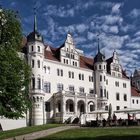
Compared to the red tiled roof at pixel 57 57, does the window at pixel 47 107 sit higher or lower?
lower

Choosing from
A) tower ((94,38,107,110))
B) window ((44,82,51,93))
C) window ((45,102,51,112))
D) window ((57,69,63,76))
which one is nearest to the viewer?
window ((44,82,51,93))

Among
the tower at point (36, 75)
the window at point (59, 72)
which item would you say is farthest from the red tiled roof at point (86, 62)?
the tower at point (36, 75)

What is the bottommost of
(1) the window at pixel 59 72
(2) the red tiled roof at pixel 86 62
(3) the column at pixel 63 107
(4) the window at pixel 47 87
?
(3) the column at pixel 63 107

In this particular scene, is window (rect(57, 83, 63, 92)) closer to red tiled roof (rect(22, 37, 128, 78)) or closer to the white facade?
the white facade

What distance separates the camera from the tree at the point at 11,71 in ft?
109

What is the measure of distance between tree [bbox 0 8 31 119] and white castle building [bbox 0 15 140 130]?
69.4ft

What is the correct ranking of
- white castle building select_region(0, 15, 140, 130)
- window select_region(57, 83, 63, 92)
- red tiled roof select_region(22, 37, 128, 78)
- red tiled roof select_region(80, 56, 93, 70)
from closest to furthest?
white castle building select_region(0, 15, 140, 130) → red tiled roof select_region(22, 37, 128, 78) → window select_region(57, 83, 63, 92) → red tiled roof select_region(80, 56, 93, 70)

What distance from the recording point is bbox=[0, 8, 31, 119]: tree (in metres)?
33.2

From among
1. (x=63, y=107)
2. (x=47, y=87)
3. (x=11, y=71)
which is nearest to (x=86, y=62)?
(x=47, y=87)

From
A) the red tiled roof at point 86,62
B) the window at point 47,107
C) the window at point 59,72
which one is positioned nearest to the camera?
the window at point 47,107

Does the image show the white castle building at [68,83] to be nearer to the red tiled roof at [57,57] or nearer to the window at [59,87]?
the red tiled roof at [57,57]

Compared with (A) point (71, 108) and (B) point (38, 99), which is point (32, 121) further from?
(A) point (71, 108)

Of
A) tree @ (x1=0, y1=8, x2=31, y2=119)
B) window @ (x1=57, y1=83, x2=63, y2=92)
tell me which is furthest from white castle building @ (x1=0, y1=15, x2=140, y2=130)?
tree @ (x1=0, y1=8, x2=31, y2=119)

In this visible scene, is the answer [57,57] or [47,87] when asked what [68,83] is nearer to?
[57,57]
